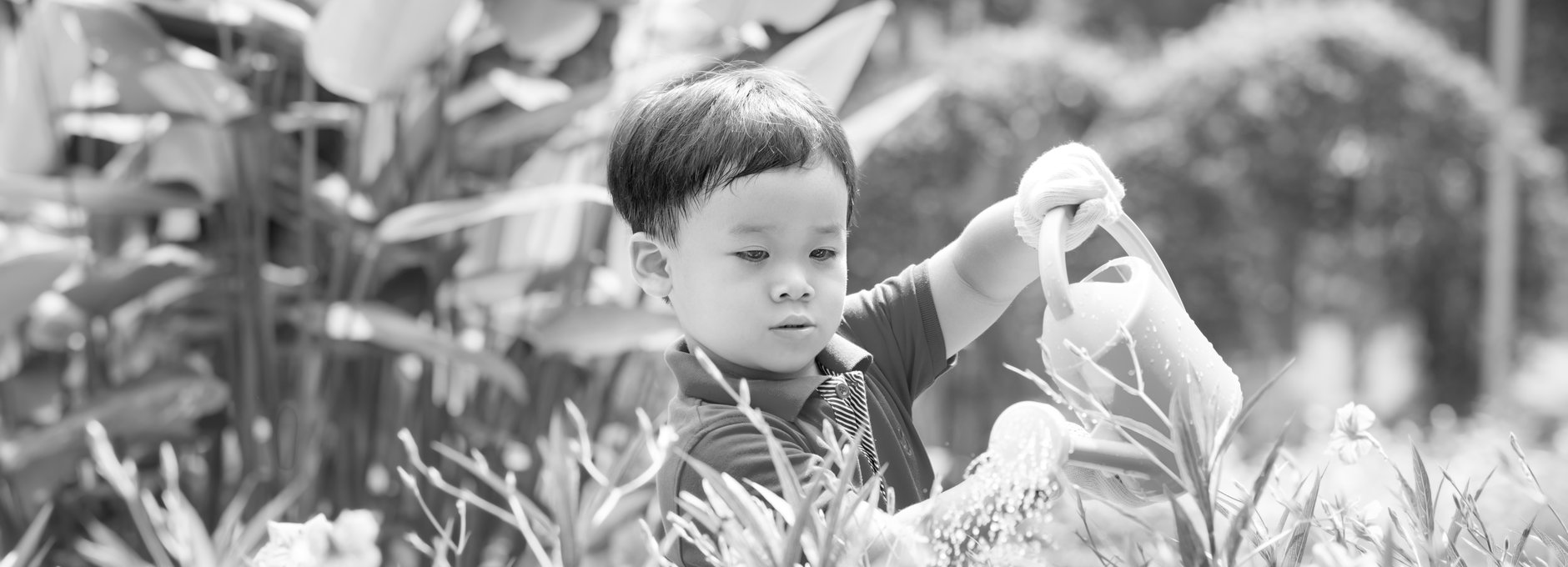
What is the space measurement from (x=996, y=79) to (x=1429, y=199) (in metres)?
2.67

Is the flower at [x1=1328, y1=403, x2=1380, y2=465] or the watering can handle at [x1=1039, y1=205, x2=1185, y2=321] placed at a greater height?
the watering can handle at [x1=1039, y1=205, x2=1185, y2=321]

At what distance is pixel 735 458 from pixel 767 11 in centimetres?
134

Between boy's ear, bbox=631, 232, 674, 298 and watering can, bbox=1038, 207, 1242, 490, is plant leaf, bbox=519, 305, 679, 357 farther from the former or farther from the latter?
watering can, bbox=1038, 207, 1242, 490

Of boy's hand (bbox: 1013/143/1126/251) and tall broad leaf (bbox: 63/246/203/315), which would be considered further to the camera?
tall broad leaf (bbox: 63/246/203/315)

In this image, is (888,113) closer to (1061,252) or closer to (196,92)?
(196,92)

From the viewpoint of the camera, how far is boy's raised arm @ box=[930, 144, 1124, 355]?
81 cm

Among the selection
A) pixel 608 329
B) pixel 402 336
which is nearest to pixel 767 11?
pixel 608 329

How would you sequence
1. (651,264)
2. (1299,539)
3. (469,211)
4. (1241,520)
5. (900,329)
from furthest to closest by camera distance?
(469,211) → (900,329) → (651,264) → (1299,539) → (1241,520)

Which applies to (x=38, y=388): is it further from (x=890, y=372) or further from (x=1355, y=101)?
(x=1355, y=101)

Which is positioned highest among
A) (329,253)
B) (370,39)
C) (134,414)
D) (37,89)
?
(370,39)

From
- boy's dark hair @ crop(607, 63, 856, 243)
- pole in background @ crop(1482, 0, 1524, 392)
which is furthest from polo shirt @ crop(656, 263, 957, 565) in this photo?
pole in background @ crop(1482, 0, 1524, 392)

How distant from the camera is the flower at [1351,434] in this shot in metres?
0.73

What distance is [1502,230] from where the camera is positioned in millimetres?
7094

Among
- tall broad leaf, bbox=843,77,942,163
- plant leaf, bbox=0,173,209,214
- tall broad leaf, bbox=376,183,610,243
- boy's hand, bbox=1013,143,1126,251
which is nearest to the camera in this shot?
boy's hand, bbox=1013,143,1126,251
